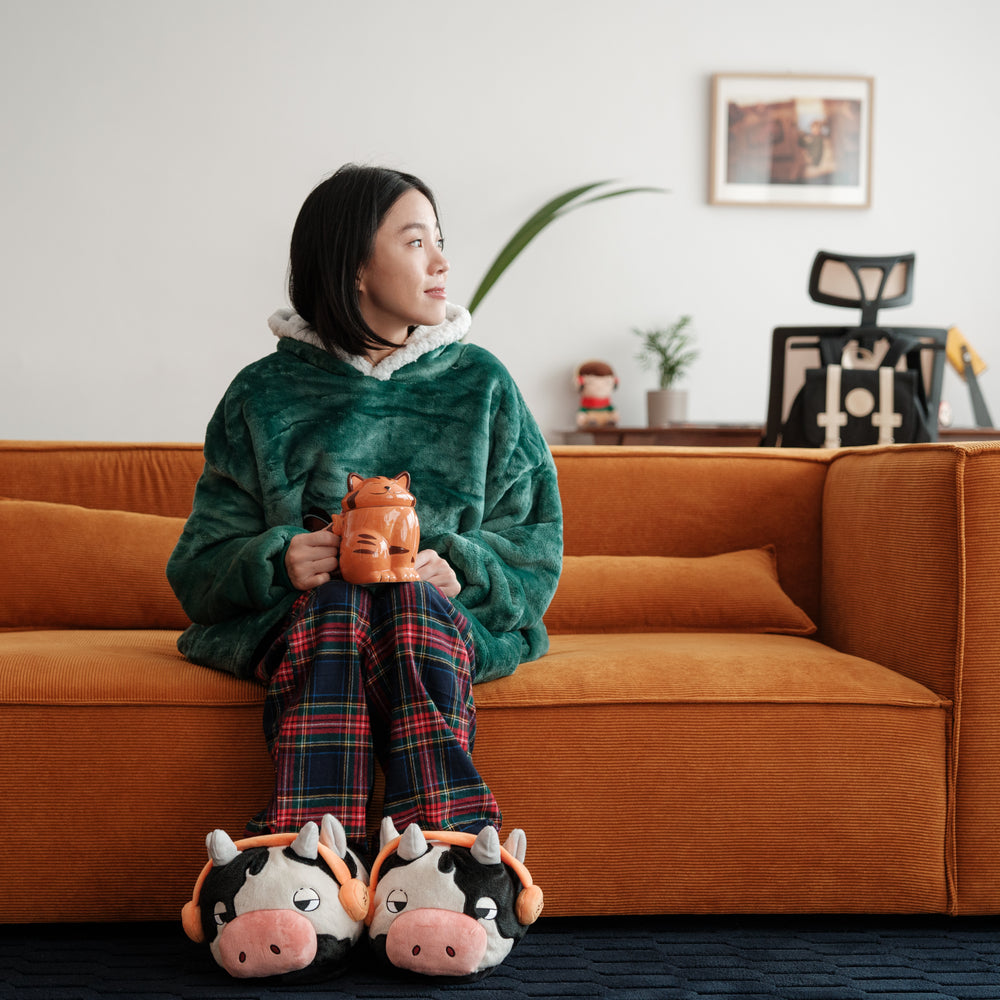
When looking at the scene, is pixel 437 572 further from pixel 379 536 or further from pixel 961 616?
pixel 961 616

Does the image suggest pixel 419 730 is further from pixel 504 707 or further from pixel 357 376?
pixel 357 376

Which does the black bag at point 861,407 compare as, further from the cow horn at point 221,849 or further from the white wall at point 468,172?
the cow horn at point 221,849

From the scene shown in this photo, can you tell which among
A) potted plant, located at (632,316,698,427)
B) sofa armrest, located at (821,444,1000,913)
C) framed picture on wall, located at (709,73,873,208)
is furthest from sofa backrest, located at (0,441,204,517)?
framed picture on wall, located at (709,73,873,208)

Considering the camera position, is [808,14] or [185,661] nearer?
[185,661]

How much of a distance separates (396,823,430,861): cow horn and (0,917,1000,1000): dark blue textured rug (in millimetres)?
141

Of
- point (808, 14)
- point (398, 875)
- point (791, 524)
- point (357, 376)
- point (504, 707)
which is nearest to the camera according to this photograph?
point (398, 875)

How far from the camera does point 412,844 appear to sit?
1072 mm

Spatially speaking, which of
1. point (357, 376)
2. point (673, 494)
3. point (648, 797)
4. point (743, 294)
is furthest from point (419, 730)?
point (743, 294)

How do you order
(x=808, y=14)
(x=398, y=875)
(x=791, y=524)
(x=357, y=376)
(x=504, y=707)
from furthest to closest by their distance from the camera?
(x=808, y=14) < (x=791, y=524) < (x=357, y=376) < (x=504, y=707) < (x=398, y=875)

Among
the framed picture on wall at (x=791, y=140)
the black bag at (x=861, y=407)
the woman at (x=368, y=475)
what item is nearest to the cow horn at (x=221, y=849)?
the woman at (x=368, y=475)

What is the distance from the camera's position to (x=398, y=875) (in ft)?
3.51

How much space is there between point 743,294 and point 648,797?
3.23 meters

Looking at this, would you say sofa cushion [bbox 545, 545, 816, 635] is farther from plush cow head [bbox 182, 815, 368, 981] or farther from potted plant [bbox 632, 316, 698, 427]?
potted plant [bbox 632, 316, 698, 427]

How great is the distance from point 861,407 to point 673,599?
4.94 feet
